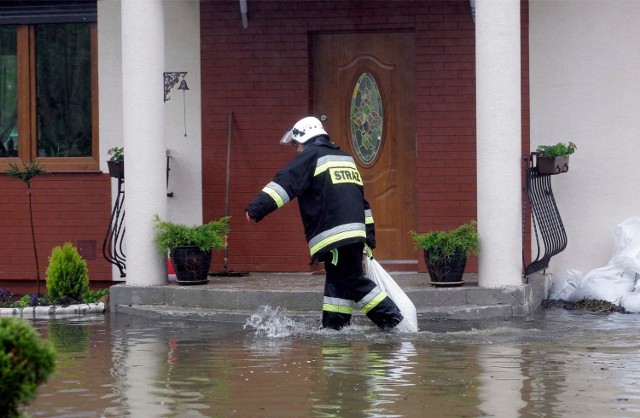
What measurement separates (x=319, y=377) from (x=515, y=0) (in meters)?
4.75

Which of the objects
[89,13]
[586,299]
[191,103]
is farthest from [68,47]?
[586,299]

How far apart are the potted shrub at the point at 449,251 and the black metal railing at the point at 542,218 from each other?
0.98 m

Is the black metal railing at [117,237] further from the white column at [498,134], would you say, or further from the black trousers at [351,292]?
the white column at [498,134]

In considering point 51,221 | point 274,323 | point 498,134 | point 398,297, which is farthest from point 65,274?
point 498,134

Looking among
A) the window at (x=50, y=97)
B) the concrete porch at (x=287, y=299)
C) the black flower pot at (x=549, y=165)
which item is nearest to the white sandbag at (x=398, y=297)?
the concrete porch at (x=287, y=299)

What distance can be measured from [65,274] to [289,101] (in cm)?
300

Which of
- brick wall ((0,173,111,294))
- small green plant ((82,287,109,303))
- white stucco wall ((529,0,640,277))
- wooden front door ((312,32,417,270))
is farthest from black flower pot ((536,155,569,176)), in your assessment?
brick wall ((0,173,111,294))

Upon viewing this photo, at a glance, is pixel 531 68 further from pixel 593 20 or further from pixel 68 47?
pixel 68 47

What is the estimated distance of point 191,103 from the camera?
12602 mm

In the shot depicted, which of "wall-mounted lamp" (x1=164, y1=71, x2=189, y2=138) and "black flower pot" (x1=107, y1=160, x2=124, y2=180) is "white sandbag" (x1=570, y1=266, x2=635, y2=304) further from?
"black flower pot" (x1=107, y1=160, x2=124, y2=180)

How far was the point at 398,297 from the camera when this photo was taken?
947 cm

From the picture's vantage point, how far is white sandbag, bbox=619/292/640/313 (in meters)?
10.9

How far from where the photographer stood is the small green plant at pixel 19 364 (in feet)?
13.3

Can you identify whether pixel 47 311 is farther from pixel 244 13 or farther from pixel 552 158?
pixel 552 158
